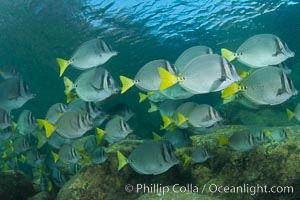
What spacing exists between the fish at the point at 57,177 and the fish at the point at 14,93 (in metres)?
3.92

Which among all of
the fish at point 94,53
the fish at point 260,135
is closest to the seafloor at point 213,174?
the fish at point 260,135

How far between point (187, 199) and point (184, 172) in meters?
2.04

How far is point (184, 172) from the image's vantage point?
681cm

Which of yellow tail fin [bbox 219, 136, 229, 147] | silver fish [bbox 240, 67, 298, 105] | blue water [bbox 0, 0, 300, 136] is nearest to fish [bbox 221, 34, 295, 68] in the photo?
silver fish [bbox 240, 67, 298, 105]

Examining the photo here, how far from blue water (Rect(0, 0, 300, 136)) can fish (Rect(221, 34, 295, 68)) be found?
12.5m

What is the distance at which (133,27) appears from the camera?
18.9 m

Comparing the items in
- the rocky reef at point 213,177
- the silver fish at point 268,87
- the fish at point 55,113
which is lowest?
the rocky reef at point 213,177

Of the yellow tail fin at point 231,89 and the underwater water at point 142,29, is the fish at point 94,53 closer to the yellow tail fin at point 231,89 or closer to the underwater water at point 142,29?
the yellow tail fin at point 231,89

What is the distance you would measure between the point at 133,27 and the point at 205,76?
15.9 metres

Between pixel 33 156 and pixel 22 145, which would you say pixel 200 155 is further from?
pixel 33 156

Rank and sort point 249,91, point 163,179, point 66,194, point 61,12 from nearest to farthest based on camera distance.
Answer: point 249,91, point 66,194, point 163,179, point 61,12

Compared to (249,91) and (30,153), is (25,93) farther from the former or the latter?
(30,153)

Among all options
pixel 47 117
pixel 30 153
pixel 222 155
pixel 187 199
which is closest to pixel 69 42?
pixel 30 153

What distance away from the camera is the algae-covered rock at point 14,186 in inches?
295
